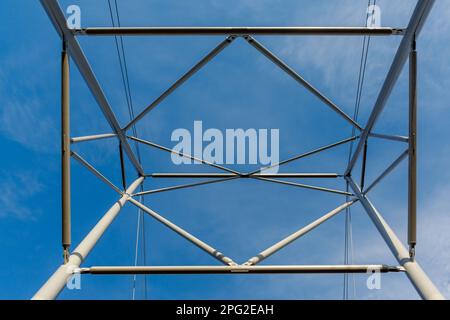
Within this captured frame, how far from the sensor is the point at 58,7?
37.2ft

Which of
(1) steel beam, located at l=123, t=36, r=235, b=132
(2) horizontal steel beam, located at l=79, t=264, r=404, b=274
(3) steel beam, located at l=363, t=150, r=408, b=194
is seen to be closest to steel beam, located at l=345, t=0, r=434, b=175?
(3) steel beam, located at l=363, t=150, r=408, b=194

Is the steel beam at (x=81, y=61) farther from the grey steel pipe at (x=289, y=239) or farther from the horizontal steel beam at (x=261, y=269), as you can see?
the grey steel pipe at (x=289, y=239)

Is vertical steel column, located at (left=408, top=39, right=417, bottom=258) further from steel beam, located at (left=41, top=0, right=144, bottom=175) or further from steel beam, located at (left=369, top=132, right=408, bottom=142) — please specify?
steel beam, located at (left=41, top=0, right=144, bottom=175)

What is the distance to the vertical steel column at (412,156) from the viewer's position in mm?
11103

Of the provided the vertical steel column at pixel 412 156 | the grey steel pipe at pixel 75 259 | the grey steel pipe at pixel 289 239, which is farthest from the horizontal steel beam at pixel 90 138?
the vertical steel column at pixel 412 156

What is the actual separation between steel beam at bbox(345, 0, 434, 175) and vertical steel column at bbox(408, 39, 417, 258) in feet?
2.15

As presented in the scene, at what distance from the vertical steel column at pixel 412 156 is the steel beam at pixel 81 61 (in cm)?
963

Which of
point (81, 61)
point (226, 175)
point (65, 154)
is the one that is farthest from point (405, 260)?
point (81, 61)

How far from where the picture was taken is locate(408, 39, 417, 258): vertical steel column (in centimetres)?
1110

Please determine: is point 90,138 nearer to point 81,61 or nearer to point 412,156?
point 81,61

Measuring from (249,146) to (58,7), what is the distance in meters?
8.75

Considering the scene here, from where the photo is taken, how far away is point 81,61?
13.2m
